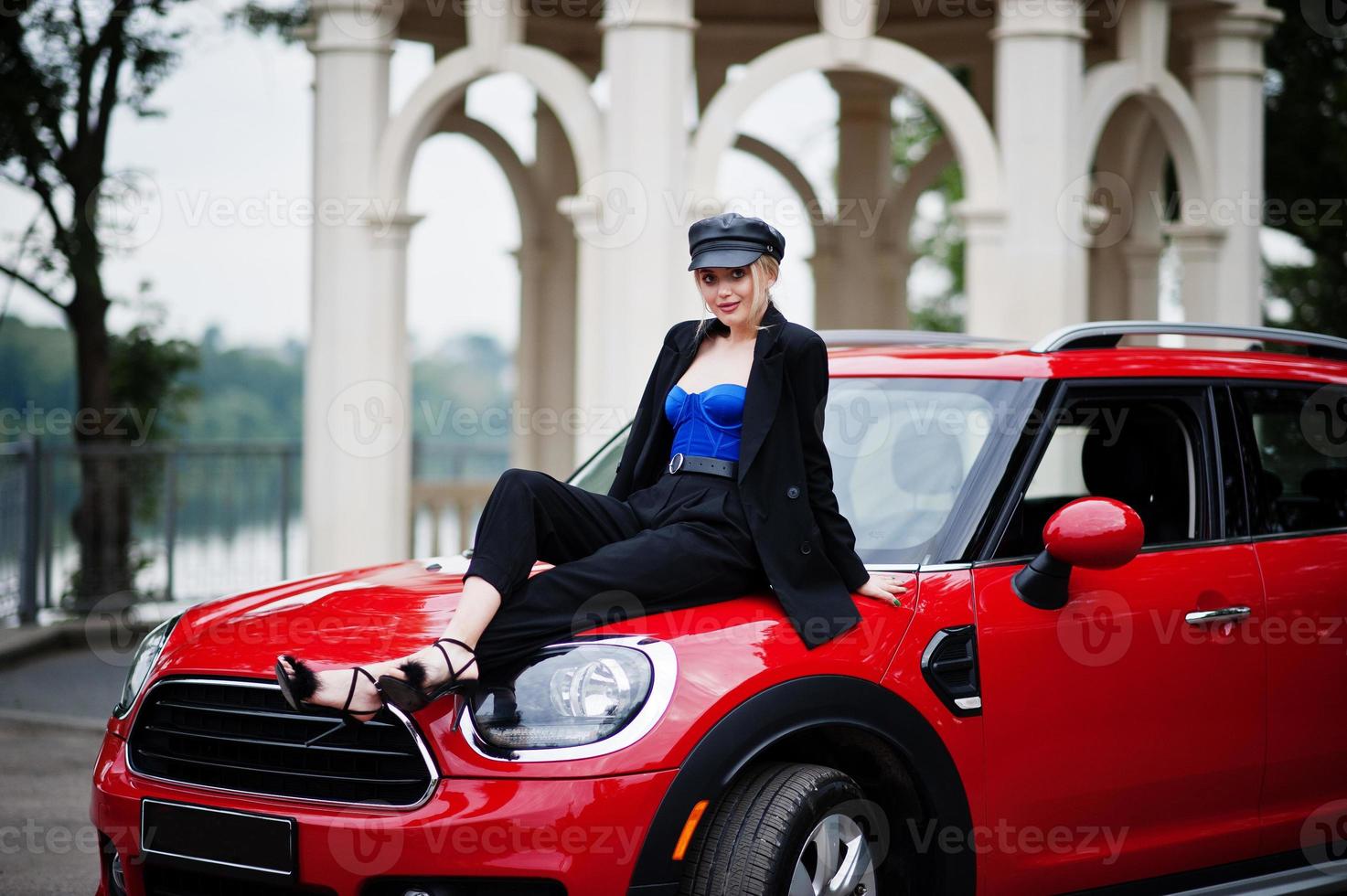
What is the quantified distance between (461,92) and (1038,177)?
12.5 ft

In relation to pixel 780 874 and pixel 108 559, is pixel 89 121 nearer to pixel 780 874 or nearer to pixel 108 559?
pixel 108 559

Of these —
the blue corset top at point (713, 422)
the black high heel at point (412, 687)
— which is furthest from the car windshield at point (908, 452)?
the black high heel at point (412, 687)

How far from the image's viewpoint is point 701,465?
14.1 feet

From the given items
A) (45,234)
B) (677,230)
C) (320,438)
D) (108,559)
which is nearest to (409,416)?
(320,438)

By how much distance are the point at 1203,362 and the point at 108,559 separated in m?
10.2

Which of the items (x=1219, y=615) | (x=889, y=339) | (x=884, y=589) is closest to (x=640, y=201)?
(x=889, y=339)

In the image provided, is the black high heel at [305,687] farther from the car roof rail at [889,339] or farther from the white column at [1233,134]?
the white column at [1233,134]

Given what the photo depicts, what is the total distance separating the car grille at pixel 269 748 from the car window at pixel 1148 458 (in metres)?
2.03

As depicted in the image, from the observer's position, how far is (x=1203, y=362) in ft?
16.6

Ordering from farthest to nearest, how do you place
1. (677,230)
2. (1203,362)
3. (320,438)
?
(320,438) → (677,230) → (1203,362)

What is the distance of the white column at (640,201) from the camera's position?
10.0 metres

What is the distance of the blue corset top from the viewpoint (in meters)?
4.33

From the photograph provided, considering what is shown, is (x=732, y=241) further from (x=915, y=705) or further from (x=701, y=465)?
(x=915, y=705)

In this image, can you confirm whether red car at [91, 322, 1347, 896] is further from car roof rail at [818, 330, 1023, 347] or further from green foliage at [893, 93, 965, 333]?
green foliage at [893, 93, 965, 333]
